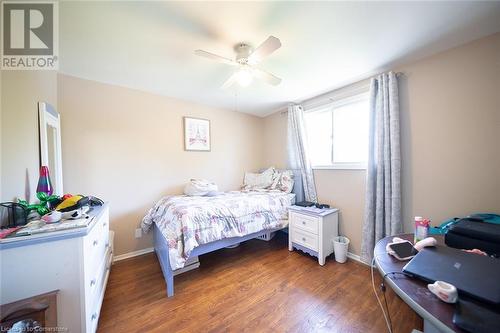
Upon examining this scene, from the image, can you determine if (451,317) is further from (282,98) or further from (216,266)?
(282,98)

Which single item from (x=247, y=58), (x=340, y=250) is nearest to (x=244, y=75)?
(x=247, y=58)

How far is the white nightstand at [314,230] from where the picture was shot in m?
2.22

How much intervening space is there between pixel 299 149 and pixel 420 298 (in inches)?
96.3

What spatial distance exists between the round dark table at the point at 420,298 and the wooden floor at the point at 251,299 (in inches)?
37.7

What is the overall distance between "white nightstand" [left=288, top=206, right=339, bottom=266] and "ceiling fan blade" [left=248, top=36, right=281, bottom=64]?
1.85 m

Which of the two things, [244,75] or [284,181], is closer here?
[244,75]

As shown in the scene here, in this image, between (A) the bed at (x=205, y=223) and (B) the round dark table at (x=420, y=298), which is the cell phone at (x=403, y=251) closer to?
(B) the round dark table at (x=420, y=298)

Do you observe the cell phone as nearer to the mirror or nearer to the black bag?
the black bag

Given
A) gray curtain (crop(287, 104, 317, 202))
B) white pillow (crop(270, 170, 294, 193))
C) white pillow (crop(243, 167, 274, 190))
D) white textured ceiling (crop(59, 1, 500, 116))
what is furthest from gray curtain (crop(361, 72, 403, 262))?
white pillow (crop(243, 167, 274, 190))

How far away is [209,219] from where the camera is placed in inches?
75.2

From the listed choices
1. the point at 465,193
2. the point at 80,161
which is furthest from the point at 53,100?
the point at 465,193

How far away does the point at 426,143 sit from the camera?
1811 millimetres

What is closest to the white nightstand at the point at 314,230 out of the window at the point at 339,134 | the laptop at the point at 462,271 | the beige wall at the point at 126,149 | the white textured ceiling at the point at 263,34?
the window at the point at 339,134
